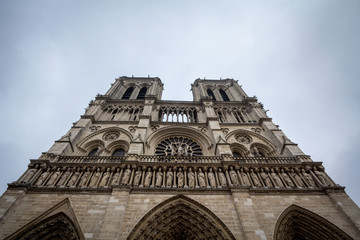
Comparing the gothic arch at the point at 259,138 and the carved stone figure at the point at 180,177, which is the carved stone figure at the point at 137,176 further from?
the gothic arch at the point at 259,138

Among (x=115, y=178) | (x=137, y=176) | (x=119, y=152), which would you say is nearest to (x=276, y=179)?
(x=137, y=176)

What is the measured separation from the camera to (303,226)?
824cm

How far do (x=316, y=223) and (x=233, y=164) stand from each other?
4119mm

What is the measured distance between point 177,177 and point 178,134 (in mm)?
5678

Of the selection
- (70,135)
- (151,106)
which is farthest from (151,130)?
(70,135)

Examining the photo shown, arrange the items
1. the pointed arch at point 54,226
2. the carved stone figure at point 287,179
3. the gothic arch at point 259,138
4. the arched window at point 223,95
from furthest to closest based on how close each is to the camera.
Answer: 1. the arched window at point 223,95
2. the gothic arch at point 259,138
3. the carved stone figure at point 287,179
4. the pointed arch at point 54,226

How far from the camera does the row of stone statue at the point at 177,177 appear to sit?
9.15 m

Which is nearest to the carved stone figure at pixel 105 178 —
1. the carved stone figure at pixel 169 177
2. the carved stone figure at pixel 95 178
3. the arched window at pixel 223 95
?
the carved stone figure at pixel 95 178

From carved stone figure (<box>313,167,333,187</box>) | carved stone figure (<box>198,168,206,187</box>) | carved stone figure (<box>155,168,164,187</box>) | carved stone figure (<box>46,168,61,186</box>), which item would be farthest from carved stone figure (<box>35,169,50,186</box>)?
carved stone figure (<box>313,167,333,187</box>)

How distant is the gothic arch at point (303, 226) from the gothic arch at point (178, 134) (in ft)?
19.8

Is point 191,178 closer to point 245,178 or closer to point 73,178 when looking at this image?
point 245,178

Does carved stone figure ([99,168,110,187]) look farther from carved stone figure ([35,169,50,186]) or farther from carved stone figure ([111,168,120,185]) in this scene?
carved stone figure ([35,169,50,186])

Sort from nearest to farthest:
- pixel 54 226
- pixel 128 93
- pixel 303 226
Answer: pixel 54 226 < pixel 303 226 < pixel 128 93

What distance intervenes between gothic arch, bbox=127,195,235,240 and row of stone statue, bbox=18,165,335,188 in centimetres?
96
